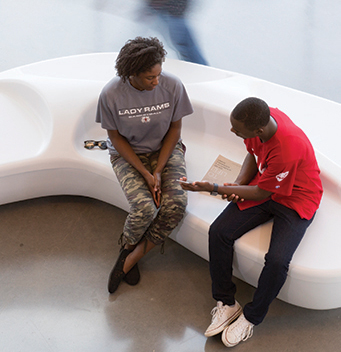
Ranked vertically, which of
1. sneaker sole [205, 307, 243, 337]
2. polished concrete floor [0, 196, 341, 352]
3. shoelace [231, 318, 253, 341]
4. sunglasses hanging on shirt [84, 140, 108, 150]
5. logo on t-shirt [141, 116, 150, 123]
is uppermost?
logo on t-shirt [141, 116, 150, 123]

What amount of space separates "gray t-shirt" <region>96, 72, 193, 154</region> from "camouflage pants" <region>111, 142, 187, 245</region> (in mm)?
179

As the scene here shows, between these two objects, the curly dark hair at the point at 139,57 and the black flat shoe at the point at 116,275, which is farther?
the black flat shoe at the point at 116,275

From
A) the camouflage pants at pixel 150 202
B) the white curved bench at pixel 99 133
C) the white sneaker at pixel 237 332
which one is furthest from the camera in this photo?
the white curved bench at pixel 99 133

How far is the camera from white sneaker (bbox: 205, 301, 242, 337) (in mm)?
2000

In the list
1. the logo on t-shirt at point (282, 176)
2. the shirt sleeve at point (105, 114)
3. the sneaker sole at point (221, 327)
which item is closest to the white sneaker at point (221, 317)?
the sneaker sole at point (221, 327)

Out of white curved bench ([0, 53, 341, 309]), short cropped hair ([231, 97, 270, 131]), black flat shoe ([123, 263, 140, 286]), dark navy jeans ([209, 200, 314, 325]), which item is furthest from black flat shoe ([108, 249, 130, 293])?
short cropped hair ([231, 97, 270, 131])

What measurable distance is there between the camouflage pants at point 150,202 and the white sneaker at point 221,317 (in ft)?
1.52

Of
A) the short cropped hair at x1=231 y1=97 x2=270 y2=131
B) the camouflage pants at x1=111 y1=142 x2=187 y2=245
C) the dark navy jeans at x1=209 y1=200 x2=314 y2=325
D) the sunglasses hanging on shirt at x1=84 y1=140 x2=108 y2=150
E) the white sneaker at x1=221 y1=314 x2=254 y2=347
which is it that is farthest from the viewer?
the sunglasses hanging on shirt at x1=84 y1=140 x2=108 y2=150

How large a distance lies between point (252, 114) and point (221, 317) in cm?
102

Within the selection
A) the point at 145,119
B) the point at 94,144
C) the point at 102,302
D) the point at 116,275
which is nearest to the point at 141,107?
the point at 145,119

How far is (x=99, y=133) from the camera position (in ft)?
8.97

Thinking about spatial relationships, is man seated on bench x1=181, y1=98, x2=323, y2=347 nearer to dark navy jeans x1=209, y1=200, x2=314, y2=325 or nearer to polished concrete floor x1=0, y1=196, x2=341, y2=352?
dark navy jeans x1=209, y1=200, x2=314, y2=325

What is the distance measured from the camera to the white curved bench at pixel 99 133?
2.17 meters

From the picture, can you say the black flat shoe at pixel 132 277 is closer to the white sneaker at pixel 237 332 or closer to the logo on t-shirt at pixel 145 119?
the white sneaker at pixel 237 332
